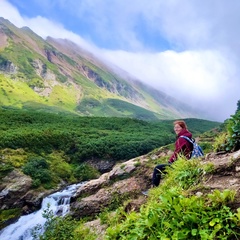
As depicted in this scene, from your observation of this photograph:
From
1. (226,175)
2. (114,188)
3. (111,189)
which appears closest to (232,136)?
(226,175)

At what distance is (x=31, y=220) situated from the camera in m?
29.2

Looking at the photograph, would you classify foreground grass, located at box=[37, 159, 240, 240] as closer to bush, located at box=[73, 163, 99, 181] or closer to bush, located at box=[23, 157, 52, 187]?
bush, located at box=[23, 157, 52, 187]

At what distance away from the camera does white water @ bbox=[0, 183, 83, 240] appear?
1036 inches

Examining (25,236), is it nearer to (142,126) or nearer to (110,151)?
(110,151)

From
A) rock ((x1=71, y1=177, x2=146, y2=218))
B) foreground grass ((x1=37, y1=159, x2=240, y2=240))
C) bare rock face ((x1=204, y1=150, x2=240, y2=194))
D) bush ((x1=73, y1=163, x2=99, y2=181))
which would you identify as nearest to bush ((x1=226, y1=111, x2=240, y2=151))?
bare rock face ((x1=204, y1=150, x2=240, y2=194))

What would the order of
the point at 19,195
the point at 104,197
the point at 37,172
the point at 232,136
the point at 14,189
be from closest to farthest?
the point at 232,136, the point at 104,197, the point at 19,195, the point at 14,189, the point at 37,172

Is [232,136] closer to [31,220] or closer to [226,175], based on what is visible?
[226,175]

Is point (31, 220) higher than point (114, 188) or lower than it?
lower

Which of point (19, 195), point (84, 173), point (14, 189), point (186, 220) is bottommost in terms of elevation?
point (19, 195)

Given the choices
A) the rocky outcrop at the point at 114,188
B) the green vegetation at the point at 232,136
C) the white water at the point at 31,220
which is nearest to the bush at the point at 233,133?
the green vegetation at the point at 232,136

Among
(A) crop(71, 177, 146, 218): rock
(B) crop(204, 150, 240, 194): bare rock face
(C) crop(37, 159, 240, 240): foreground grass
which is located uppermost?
(B) crop(204, 150, 240, 194): bare rock face

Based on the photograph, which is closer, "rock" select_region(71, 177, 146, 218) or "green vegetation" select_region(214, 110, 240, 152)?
"green vegetation" select_region(214, 110, 240, 152)

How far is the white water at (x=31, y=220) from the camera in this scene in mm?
26312

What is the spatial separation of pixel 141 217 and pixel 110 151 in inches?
2030
